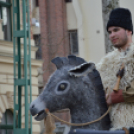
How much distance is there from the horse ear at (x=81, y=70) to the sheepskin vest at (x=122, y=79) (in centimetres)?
40

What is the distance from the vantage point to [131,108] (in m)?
4.83

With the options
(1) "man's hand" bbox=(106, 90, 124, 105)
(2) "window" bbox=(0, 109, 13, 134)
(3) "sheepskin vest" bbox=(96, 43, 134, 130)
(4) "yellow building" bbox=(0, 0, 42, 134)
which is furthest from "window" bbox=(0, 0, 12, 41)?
(1) "man's hand" bbox=(106, 90, 124, 105)

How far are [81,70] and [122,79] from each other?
0.52 meters

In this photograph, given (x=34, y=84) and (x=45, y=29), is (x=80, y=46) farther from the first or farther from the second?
(x=34, y=84)

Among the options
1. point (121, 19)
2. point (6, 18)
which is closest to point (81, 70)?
point (121, 19)

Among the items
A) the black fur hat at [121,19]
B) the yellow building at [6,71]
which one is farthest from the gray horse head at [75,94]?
the yellow building at [6,71]

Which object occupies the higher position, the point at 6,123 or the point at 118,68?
the point at 118,68

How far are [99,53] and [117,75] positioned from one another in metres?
17.3

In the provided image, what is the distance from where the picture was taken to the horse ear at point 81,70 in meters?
4.64

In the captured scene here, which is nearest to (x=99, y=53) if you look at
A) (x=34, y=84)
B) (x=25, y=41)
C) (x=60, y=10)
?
(x=60, y=10)

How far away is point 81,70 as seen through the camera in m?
4.68

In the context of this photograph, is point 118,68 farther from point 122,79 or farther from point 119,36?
point 119,36

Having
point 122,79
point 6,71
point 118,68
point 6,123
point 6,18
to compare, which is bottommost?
point 6,123

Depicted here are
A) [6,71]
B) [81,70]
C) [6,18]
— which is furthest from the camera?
[6,18]
